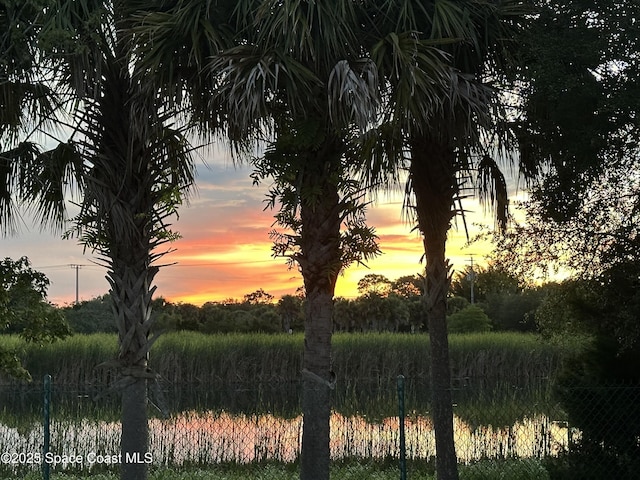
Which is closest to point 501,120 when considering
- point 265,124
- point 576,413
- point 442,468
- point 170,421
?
point 265,124

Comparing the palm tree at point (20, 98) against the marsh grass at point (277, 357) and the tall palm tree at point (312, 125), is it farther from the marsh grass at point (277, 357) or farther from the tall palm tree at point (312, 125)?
the marsh grass at point (277, 357)

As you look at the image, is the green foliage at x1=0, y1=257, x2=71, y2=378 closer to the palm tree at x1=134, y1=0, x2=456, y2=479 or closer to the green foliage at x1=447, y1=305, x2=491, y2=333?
the palm tree at x1=134, y1=0, x2=456, y2=479

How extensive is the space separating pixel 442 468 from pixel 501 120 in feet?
16.1

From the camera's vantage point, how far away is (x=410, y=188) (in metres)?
12.3

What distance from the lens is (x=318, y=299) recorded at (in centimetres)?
1098

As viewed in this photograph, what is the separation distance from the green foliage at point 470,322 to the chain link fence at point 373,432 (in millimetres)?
18095

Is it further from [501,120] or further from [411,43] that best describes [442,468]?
[411,43]

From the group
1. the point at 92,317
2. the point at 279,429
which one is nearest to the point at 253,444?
the point at 279,429

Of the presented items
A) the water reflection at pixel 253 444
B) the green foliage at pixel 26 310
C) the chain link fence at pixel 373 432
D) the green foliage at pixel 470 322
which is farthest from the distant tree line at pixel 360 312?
the green foliage at pixel 26 310

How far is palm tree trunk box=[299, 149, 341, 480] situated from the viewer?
35.1 ft

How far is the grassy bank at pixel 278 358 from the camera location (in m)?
26.1

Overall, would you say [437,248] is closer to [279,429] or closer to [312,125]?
[312,125]

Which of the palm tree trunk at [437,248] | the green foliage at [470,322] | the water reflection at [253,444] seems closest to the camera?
the palm tree trunk at [437,248]

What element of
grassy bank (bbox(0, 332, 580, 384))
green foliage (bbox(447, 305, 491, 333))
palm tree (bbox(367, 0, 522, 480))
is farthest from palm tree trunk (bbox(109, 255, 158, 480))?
green foliage (bbox(447, 305, 491, 333))
